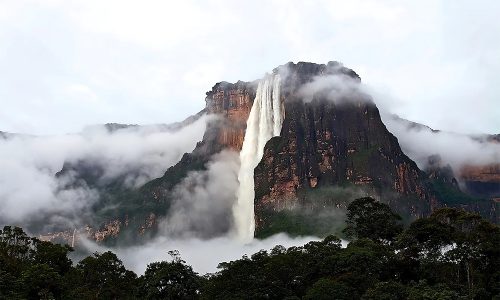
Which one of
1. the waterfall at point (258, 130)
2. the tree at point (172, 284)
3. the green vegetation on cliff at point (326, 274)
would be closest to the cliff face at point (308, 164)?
the waterfall at point (258, 130)

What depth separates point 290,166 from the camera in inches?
6019

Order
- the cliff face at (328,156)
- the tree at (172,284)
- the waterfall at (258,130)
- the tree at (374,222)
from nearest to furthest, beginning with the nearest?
the tree at (172,284), the tree at (374,222), the cliff face at (328,156), the waterfall at (258,130)

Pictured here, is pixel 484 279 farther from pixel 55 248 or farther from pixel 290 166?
pixel 290 166

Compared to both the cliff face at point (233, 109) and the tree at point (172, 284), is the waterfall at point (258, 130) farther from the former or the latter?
the tree at point (172, 284)

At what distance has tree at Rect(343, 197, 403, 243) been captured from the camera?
69875 millimetres

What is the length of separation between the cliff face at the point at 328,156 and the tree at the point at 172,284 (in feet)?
274

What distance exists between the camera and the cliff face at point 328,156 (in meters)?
148

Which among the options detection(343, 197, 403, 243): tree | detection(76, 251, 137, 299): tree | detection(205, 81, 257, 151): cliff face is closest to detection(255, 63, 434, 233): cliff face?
detection(205, 81, 257, 151): cliff face

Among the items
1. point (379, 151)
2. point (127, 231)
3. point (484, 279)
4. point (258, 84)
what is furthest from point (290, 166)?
point (484, 279)

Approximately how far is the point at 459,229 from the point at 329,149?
317 ft

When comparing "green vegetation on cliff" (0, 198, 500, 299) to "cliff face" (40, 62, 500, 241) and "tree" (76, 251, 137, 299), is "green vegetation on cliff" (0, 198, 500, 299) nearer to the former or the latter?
"tree" (76, 251, 137, 299)

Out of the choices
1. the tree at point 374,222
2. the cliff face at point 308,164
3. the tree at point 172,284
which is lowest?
the tree at point 172,284

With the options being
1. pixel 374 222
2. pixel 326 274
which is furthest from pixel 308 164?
pixel 326 274

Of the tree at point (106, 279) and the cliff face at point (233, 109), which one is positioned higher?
the cliff face at point (233, 109)
